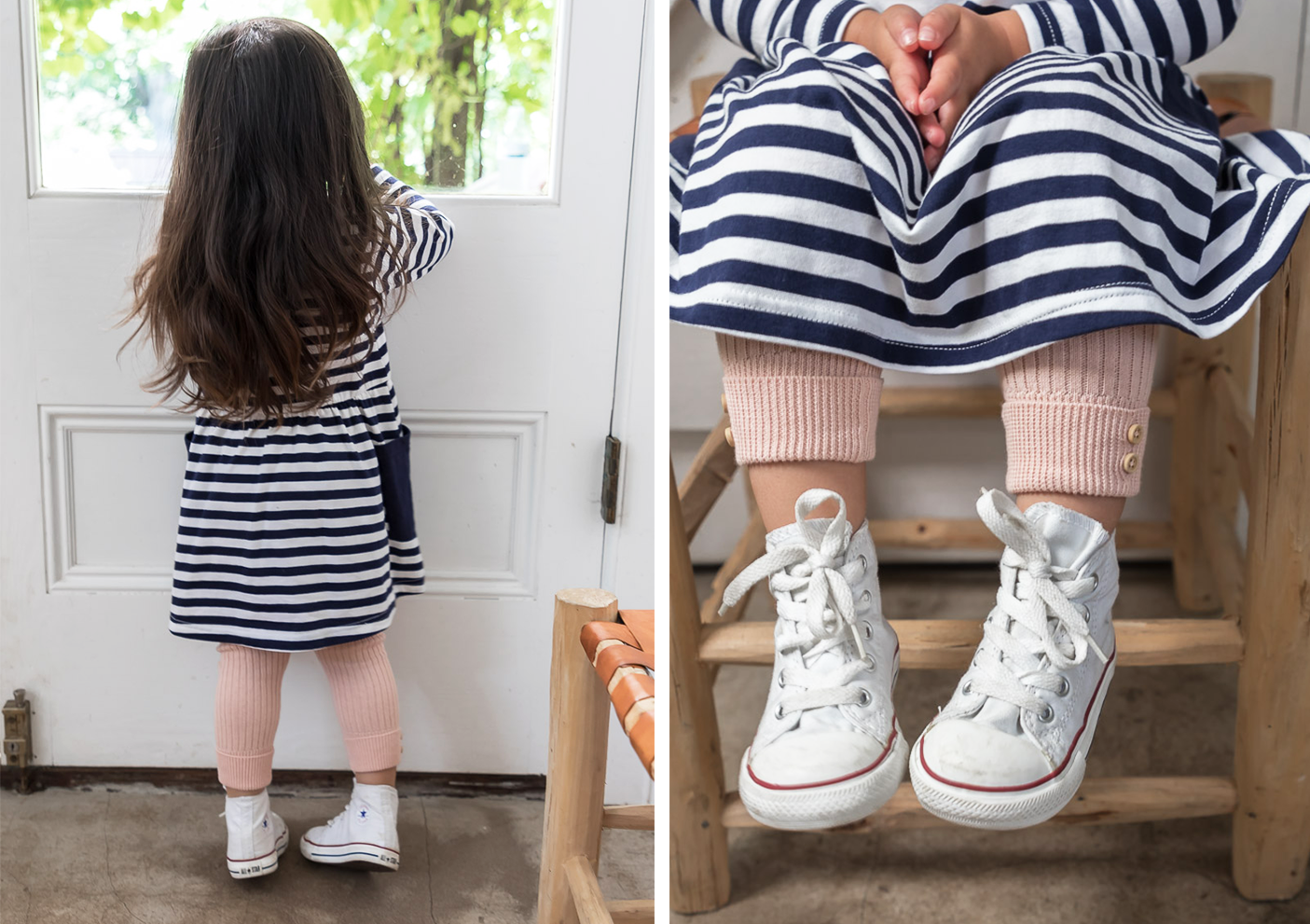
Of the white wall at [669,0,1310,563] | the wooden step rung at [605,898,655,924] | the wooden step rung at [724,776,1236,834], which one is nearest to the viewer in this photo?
the wooden step rung at [605,898,655,924]

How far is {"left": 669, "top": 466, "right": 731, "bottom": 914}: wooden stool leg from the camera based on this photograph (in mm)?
791

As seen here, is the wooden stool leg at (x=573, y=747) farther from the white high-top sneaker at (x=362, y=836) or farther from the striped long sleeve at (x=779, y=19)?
the striped long sleeve at (x=779, y=19)

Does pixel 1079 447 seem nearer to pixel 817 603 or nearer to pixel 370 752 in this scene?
pixel 817 603

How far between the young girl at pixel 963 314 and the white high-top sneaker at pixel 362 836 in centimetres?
39

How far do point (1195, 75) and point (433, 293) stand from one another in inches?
30.1

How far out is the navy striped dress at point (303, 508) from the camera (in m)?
0.84

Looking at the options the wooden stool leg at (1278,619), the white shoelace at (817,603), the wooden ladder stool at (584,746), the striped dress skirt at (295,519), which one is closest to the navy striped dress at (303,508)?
the striped dress skirt at (295,519)

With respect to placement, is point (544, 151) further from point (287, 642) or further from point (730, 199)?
point (287, 642)

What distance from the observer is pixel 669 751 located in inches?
32.1

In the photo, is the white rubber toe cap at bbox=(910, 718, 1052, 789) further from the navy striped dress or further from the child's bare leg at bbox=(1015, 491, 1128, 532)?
the navy striped dress

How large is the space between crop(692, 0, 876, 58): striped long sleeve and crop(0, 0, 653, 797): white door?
7cm

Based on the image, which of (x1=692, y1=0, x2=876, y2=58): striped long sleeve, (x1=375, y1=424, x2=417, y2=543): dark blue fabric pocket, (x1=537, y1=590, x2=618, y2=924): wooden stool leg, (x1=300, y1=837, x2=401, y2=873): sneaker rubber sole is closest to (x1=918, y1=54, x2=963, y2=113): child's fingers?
(x1=692, y1=0, x2=876, y2=58): striped long sleeve

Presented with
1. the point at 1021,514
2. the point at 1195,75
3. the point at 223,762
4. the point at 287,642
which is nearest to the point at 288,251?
the point at 287,642

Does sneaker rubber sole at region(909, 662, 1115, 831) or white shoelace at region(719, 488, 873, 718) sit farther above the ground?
white shoelace at region(719, 488, 873, 718)
